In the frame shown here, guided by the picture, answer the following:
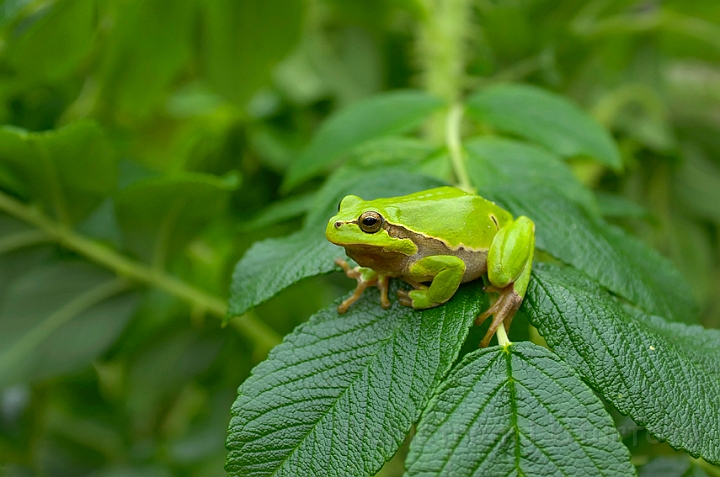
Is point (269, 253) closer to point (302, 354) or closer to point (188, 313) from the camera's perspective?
point (302, 354)

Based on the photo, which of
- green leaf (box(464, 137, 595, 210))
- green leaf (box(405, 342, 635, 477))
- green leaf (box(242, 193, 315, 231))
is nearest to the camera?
green leaf (box(405, 342, 635, 477))

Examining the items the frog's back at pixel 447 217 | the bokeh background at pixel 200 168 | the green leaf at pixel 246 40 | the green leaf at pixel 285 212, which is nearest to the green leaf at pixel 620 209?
the bokeh background at pixel 200 168

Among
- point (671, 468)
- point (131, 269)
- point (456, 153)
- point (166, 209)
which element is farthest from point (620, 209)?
point (131, 269)

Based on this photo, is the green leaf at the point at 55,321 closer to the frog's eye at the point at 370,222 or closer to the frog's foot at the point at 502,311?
the frog's eye at the point at 370,222

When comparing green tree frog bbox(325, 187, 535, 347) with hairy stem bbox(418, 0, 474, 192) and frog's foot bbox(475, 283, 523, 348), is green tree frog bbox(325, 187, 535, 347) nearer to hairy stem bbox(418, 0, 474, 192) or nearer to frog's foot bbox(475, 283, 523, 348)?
frog's foot bbox(475, 283, 523, 348)

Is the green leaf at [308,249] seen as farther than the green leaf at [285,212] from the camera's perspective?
No

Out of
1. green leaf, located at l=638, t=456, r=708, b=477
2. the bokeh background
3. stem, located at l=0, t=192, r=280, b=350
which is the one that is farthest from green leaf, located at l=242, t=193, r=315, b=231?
green leaf, located at l=638, t=456, r=708, b=477

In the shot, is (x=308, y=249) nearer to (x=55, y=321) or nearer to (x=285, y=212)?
(x=285, y=212)
